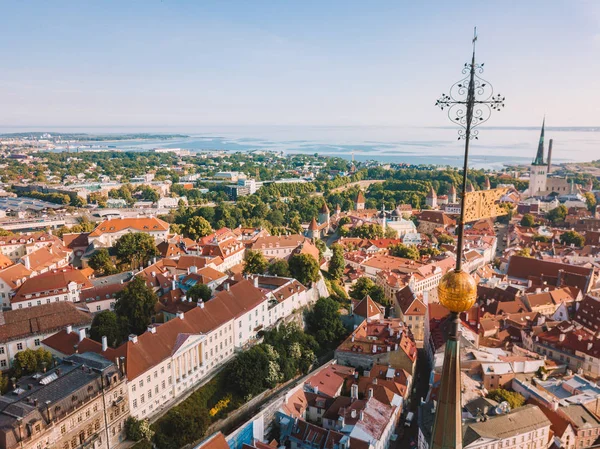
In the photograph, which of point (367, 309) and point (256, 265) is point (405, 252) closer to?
point (367, 309)

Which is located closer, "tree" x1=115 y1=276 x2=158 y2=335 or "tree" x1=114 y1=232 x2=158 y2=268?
"tree" x1=115 y1=276 x2=158 y2=335

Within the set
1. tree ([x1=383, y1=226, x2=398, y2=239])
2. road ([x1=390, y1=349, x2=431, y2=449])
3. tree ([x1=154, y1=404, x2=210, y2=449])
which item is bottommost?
road ([x1=390, y1=349, x2=431, y2=449])

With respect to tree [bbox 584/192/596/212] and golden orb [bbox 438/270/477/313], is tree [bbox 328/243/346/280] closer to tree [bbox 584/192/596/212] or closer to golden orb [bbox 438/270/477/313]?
golden orb [bbox 438/270/477/313]

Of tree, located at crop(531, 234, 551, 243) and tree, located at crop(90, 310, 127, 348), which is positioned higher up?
tree, located at crop(90, 310, 127, 348)

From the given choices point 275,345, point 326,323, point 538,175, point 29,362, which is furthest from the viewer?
point 538,175

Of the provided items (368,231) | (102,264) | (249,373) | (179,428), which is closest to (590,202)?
(368,231)

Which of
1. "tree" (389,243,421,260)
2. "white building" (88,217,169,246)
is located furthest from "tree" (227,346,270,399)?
"tree" (389,243,421,260)

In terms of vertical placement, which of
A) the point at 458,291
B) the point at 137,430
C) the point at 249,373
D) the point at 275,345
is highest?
the point at 458,291
